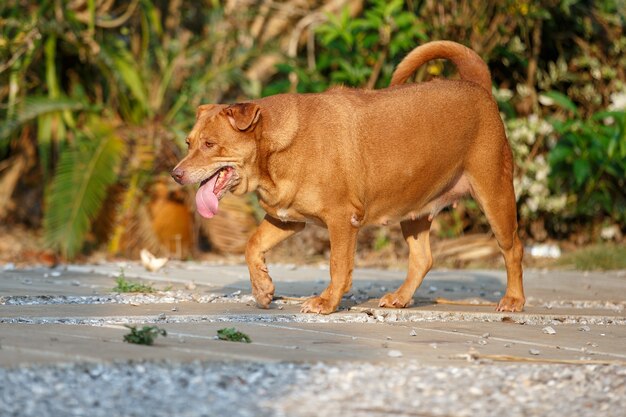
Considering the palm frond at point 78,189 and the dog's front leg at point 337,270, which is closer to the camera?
the dog's front leg at point 337,270

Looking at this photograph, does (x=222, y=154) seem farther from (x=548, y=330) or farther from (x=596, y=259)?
(x=596, y=259)

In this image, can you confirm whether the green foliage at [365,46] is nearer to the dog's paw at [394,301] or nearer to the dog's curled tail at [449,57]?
the dog's curled tail at [449,57]

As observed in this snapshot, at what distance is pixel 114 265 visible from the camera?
30.3ft

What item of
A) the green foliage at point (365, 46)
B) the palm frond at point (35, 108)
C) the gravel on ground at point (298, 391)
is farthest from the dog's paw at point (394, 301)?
the palm frond at point (35, 108)

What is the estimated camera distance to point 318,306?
5.98 m

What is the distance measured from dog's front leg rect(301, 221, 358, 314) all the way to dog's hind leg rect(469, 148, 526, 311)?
1.08 metres

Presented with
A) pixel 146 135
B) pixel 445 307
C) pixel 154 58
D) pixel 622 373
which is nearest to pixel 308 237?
pixel 146 135

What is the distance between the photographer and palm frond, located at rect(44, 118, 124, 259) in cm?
1012

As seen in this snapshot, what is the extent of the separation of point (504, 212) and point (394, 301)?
903 millimetres

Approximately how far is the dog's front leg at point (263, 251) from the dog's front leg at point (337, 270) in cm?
26

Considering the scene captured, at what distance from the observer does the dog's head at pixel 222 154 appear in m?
5.91

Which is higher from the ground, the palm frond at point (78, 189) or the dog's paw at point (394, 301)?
the palm frond at point (78, 189)

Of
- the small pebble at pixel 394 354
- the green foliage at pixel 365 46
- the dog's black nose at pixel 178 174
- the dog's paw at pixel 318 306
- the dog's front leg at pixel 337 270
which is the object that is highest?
the green foliage at pixel 365 46

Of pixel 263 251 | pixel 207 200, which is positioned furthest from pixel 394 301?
pixel 207 200
